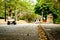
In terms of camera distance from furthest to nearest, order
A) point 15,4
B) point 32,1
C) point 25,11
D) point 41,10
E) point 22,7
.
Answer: point 32,1 → point 41,10 → point 25,11 → point 22,7 → point 15,4

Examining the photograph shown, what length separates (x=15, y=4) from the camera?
71750mm

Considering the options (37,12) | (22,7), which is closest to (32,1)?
(37,12)

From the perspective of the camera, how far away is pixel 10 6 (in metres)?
74.7

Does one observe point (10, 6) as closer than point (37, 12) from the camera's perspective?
Yes

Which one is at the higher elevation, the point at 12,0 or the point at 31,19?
the point at 12,0

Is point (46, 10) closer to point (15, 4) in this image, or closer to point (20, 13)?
point (20, 13)

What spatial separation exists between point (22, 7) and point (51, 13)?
1572 cm

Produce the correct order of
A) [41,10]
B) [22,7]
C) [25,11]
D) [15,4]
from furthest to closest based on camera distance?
[41,10] → [25,11] → [22,7] → [15,4]

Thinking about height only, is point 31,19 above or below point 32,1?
below

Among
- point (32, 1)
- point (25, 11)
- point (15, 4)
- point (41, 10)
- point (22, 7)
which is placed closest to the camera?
point (15, 4)

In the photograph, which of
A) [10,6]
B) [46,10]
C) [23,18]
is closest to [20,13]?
[23,18]

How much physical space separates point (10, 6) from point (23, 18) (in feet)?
58.0

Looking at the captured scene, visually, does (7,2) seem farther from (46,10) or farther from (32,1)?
(32,1)

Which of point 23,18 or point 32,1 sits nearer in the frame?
point 23,18
